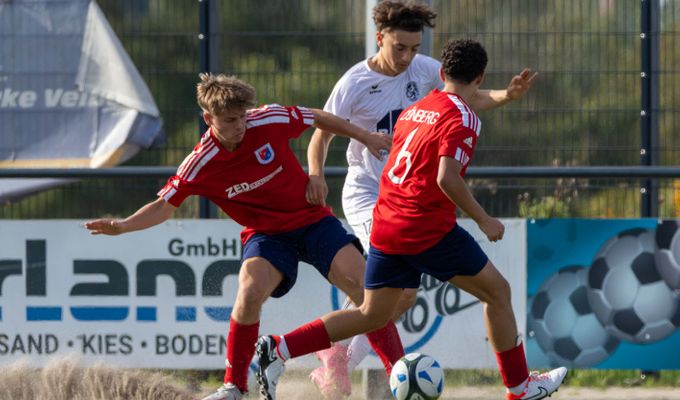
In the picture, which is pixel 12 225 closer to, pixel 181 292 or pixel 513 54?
pixel 181 292

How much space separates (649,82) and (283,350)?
13.2ft

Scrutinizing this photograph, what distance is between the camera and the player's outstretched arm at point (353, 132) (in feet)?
22.5

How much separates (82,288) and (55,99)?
2.42m

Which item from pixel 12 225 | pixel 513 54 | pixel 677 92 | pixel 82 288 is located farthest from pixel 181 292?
pixel 677 92

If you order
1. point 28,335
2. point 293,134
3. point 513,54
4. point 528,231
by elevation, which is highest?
point 513,54

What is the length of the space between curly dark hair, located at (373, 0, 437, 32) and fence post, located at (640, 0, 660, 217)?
9.00 ft

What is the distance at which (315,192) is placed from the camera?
695cm

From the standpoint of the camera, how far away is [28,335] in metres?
7.94

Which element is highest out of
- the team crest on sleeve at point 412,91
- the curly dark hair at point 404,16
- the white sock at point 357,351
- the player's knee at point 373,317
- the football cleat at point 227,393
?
the curly dark hair at point 404,16

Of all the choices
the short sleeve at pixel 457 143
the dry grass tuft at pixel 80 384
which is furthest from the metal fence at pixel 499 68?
the short sleeve at pixel 457 143

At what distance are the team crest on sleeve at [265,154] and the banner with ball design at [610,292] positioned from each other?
1928 mm

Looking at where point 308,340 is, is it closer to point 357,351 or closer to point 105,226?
point 357,351

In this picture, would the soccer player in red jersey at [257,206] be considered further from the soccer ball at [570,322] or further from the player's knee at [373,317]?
the soccer ball at [570,322]

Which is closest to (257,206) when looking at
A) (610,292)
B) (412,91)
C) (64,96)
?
(412,91)
